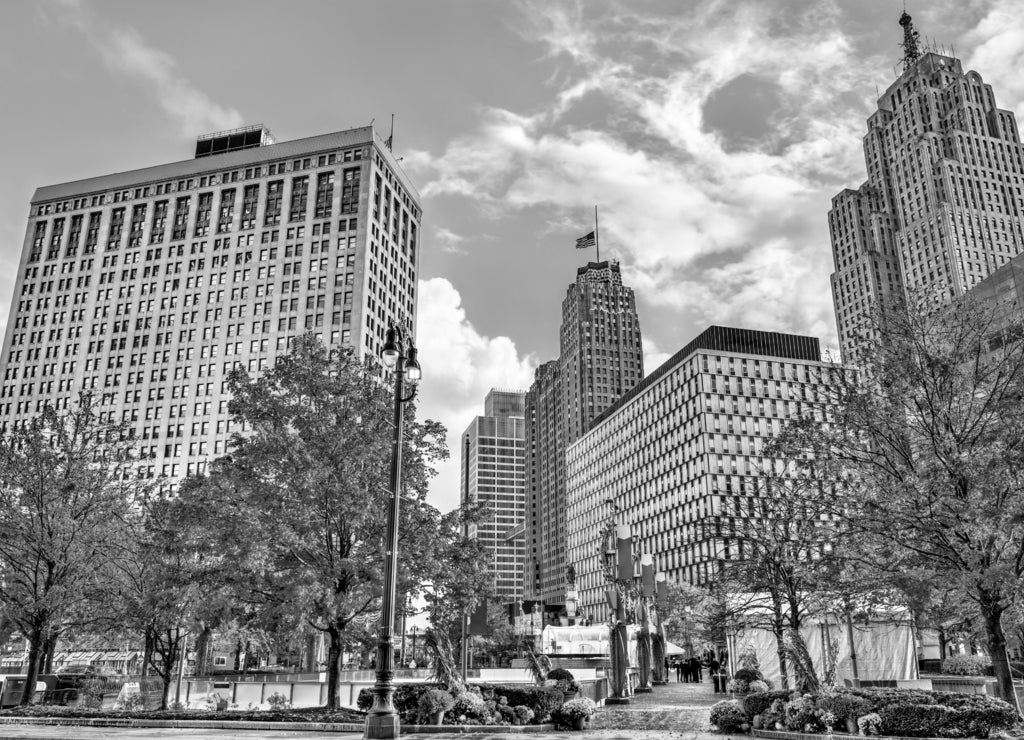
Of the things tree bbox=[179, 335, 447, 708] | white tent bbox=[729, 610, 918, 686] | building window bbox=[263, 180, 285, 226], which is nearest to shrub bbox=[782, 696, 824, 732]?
tree bbox=[179, 335, 447, 708]

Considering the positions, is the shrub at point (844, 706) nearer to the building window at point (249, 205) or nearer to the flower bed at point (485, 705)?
the flower bed at point (485, 705)

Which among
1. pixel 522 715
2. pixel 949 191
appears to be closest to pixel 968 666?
pixel 522 715

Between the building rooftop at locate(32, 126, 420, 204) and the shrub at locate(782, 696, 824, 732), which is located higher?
the building rooftop at locate(32, 126, 420, 204)

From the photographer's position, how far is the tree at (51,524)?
27.6 metres

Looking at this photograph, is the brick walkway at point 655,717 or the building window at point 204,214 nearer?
the brick walkway at point 655,717

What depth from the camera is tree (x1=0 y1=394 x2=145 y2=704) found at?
2762cm

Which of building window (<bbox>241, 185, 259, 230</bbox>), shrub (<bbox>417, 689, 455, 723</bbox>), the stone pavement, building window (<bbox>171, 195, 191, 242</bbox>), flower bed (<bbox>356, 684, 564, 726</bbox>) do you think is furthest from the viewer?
building window (<bbox>171, 195, 191, 242</bbox>)

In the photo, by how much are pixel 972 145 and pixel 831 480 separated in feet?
660

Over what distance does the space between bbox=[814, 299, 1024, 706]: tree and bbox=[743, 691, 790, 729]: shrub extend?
470cm

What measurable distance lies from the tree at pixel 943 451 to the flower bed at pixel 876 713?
1.79m

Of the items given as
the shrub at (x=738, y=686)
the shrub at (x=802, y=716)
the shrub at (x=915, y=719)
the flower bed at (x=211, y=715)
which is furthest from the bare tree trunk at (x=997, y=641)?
the shrub at (x=738, y=686)

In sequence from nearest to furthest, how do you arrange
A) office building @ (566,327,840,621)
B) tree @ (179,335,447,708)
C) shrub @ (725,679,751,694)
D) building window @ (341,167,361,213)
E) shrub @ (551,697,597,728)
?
shrub @ (551,697,597,728) → tree @ (179,335,447,708) → shrub @ (725,679,751,694) → building window @ (341,167,361,213) → office building @ (566,327,840,621)

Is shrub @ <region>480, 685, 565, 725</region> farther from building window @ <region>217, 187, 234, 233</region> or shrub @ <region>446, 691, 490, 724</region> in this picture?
building window @ <region>217, 187, 234, 233</region>

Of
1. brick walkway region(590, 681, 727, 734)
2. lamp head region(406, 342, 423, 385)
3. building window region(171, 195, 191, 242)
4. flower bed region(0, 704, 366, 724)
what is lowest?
brick walkway region(590, 681, 727, 734)
